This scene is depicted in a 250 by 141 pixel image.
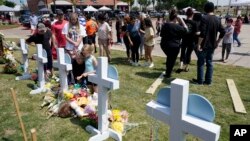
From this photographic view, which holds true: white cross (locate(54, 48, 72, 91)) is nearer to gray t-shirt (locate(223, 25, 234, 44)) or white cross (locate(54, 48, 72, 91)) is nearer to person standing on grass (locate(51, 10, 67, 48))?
person standing on grass (locate(51, 10, 67, 48))

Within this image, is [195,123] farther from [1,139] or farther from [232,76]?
[232,76]

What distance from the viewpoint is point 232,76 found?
7.50 m

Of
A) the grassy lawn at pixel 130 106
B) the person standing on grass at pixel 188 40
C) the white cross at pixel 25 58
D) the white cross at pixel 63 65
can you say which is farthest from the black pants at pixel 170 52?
the white cross at pixel 25 58

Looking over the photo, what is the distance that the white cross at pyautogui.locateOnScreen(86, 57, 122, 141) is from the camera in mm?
3735

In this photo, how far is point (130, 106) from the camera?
5348 mm

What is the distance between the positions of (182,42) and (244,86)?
87.6 inches

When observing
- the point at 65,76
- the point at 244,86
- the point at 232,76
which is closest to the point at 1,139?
the point at 65,76

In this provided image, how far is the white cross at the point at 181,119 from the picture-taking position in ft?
7.01

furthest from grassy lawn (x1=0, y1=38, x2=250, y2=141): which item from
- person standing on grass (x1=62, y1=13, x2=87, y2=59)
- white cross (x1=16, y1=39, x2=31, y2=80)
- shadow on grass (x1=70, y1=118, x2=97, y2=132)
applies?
person standing on grass (x1=62, y1=13, x2=87, y2=59)

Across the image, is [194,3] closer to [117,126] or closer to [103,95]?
[117,126]

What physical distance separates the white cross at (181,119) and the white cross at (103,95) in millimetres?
1375

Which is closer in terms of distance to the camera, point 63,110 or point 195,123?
point 195,123

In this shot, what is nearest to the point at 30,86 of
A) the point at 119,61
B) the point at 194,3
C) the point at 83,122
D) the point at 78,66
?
the point at 78,66

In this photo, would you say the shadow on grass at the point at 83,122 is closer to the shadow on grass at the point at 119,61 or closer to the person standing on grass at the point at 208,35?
the person standing on grass at the point at 208,35
